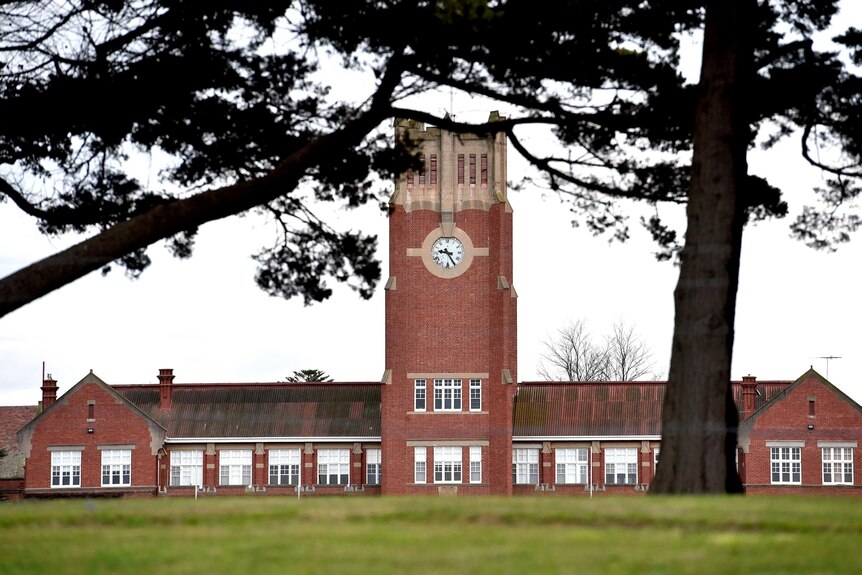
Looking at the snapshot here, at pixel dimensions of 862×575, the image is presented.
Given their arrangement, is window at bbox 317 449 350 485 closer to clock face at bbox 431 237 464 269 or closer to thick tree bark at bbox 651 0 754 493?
clock face at bbox 431 237 464 269

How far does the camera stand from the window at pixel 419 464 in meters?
53.1

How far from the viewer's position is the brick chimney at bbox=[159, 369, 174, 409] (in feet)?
183

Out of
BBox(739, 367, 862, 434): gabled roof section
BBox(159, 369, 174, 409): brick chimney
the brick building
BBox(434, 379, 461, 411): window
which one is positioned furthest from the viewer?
BBox(159, 369, 174, 409): brick chimney

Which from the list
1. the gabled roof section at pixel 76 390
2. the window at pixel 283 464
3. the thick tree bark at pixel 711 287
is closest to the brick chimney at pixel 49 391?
the gabled roof section at pixel 76 390

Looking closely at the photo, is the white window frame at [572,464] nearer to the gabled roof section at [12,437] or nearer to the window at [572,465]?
the window at [572,465]

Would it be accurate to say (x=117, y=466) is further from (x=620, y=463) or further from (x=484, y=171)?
(x=620, y=463)

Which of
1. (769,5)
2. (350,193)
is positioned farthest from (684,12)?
(350,193)

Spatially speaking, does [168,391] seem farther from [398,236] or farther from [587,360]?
[587,360]

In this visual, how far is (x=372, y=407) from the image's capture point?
5569 cm

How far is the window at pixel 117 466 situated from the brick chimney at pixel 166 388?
8.25 ft

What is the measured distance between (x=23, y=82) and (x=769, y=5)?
10.7 meters

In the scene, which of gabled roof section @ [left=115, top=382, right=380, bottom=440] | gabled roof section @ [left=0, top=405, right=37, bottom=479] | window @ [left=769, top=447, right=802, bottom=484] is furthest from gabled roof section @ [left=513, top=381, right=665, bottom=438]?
gabled roof section @ [left=0, top=405, right=37, bottom=479]

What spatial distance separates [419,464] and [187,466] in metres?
9.59

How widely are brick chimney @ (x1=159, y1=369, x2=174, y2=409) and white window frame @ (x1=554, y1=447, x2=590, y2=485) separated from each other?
1620 cm
